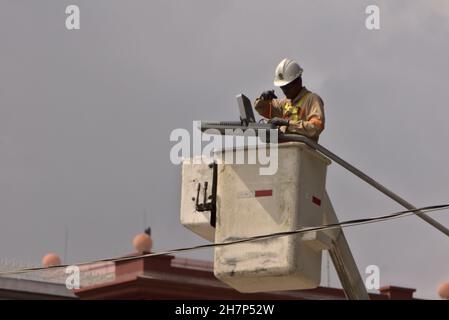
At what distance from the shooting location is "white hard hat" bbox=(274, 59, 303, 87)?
18109 mm

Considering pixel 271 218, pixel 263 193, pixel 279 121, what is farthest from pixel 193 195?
pixel 279 121

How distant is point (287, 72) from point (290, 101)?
395 mm

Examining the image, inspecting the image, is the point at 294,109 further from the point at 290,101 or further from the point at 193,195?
the point at 193,195

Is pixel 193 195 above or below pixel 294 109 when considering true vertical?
below

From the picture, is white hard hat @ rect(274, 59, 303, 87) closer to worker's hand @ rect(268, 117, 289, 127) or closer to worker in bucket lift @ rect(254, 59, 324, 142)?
worker in bucket lift @ rect(254, 59, 324, 142)

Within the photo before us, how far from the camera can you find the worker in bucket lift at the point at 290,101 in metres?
17.7

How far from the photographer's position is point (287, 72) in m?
18.1

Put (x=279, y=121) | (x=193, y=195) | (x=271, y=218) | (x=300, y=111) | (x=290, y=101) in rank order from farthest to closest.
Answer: (x=290, y=101)
(x=300, y=111)
(x=193, y=195)
(x=279, y=121)
(x=271, y=218)

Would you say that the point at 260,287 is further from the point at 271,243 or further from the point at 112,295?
the point at 112,295
